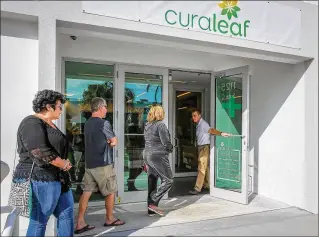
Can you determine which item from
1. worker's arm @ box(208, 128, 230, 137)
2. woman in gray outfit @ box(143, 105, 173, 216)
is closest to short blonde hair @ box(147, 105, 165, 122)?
woman in gray outfit @ box(143, 105, 173, 216)

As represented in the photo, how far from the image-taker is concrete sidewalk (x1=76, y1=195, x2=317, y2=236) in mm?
3977

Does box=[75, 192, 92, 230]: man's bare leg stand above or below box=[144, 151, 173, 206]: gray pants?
below

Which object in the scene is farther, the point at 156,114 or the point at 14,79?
the point at 156,114

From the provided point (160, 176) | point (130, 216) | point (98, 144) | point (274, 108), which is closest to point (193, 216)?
point (160, 176)

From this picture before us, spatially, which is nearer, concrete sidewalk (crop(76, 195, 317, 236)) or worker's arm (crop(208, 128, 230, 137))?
concrete sidewalk (crop(76, 195, 317, 236))

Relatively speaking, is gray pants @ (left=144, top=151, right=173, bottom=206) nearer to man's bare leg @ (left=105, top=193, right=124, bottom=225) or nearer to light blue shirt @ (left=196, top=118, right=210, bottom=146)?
man's bare leg @ (left=105, top=193, right=124, bottom=225)

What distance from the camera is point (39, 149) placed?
2.50 metres

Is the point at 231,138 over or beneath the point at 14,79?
beneath

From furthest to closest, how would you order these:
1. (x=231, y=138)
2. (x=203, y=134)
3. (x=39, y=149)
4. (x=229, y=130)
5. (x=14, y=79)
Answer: (x=203, y=134) < (x=229, y=130) < (x=231, y=138) < (x=14, y=79) < (x=39, y=149)

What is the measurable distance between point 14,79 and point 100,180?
1.60 meters

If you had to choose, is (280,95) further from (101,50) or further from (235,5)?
(101,50)

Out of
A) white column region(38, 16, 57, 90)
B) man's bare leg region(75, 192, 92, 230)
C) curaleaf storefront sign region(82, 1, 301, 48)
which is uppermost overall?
curaleaf storefront sign region(82, 1, 301, 48)

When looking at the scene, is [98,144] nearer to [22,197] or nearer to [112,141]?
[112,141]

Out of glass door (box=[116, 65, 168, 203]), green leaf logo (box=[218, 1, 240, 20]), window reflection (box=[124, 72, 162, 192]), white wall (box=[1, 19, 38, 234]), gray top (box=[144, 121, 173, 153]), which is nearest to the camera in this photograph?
white wall (box=[1, 19, 38, 234])
